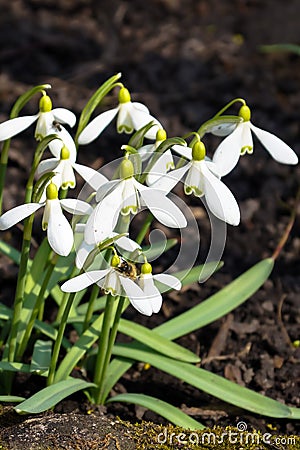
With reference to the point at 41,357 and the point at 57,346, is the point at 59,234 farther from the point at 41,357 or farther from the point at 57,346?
the point at 41,357

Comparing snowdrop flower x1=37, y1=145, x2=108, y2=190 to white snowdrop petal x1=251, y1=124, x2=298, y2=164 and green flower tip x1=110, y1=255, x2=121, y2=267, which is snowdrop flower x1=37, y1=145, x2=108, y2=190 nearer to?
green flower tip x1=110, y1=255, x2=121, y2=267

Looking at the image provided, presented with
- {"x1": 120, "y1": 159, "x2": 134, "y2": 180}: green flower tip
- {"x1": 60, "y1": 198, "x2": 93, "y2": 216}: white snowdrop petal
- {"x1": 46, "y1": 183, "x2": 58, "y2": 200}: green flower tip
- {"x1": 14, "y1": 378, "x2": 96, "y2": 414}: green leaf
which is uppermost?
{"x1": 120, "y1": 159, "x2": 134, "y2": 180}: green flower tip

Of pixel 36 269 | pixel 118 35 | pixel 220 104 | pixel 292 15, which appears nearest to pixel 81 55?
pixel 118 35

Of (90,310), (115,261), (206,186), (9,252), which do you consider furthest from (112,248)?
(9,252)

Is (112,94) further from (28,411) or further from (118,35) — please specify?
(28,411)

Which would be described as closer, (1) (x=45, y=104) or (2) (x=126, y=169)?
(2) (x=126, y=169)

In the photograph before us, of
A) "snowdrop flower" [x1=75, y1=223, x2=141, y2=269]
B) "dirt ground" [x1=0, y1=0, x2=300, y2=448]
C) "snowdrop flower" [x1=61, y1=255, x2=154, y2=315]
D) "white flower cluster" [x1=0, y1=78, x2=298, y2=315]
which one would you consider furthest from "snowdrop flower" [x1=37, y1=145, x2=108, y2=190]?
"dirt ground" [x1=0, y1=0, x2=300, y2=448]
